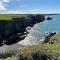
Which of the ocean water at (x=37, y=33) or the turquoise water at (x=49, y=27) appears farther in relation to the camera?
the turquoise water at (x=49, y=27)

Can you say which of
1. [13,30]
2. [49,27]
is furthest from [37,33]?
[49,27]

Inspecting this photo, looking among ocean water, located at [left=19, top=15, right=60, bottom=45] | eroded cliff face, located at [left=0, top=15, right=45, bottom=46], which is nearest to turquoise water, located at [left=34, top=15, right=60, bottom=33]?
ocean water, located at [left=19, top=15, right=60, bottom=45]

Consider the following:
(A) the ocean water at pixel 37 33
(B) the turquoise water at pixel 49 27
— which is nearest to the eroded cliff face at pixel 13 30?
(A) the ocean water at pixel 37 33

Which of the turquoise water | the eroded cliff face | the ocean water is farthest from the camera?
the turquoise water

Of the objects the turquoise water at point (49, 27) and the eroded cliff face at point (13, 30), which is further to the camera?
the turquoise water at point (49, 27)

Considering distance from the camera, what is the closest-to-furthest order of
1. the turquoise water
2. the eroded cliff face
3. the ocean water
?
the ocean water
the eroded cliff face
the turquoise water

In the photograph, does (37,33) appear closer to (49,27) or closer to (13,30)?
(13,30)

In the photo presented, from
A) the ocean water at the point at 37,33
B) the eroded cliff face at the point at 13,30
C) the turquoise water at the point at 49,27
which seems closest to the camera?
the ocean water at the point at 37,33

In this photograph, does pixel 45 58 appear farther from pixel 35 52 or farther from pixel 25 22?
pixel 25 22

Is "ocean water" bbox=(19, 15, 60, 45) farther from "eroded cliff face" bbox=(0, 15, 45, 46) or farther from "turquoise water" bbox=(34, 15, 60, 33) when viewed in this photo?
"eroded cliff face" bbox=(0, 15, 45, 46)

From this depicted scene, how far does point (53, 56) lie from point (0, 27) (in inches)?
1191

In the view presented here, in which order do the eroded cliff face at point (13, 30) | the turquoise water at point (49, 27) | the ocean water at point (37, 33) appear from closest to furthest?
the ocean water at point (37, 33) → the eroded cliff face at point (13, 30) → the turquoise water at point (49, 27)

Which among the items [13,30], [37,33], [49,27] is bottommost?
[37,33]

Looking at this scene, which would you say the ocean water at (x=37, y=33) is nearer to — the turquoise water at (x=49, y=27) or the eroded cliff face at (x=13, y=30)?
the turquoise water at (x=49, y=27)
